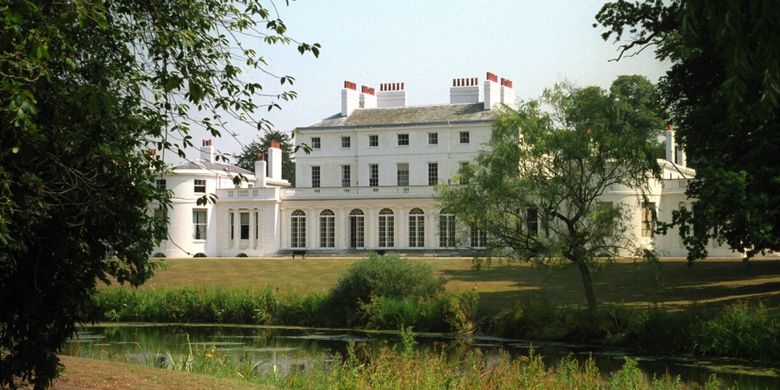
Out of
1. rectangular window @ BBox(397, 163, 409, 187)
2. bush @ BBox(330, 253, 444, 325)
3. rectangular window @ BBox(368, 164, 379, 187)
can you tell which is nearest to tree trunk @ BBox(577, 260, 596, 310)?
bush @ BBox(330, 253, 444, 325)

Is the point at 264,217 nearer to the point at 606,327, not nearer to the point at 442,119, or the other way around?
the point at 442,119

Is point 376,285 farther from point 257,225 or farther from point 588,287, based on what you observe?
point 257,225

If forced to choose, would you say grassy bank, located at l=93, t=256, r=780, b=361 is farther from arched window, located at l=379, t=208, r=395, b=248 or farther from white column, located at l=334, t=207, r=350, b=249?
white column, located at l=334, t=207, r=350, b=249

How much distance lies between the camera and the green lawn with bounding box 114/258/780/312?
27.3 m

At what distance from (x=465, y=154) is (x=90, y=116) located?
43.8 m

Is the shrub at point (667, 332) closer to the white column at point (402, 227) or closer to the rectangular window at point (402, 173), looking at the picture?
the white column at point (402, 227)

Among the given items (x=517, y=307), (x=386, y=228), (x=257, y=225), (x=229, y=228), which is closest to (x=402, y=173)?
(x=386, y=228)

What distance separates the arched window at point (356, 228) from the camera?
172 feet

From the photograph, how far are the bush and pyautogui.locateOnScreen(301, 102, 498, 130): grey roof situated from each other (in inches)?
1015

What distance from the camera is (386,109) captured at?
5634cm

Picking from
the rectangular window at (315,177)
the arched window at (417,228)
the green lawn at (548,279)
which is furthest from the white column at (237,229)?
the green lawn at (548,279)

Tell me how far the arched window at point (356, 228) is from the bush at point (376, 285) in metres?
24.8

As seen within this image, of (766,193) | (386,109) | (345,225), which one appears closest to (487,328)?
(766,193)

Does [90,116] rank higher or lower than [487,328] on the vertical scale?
higher
